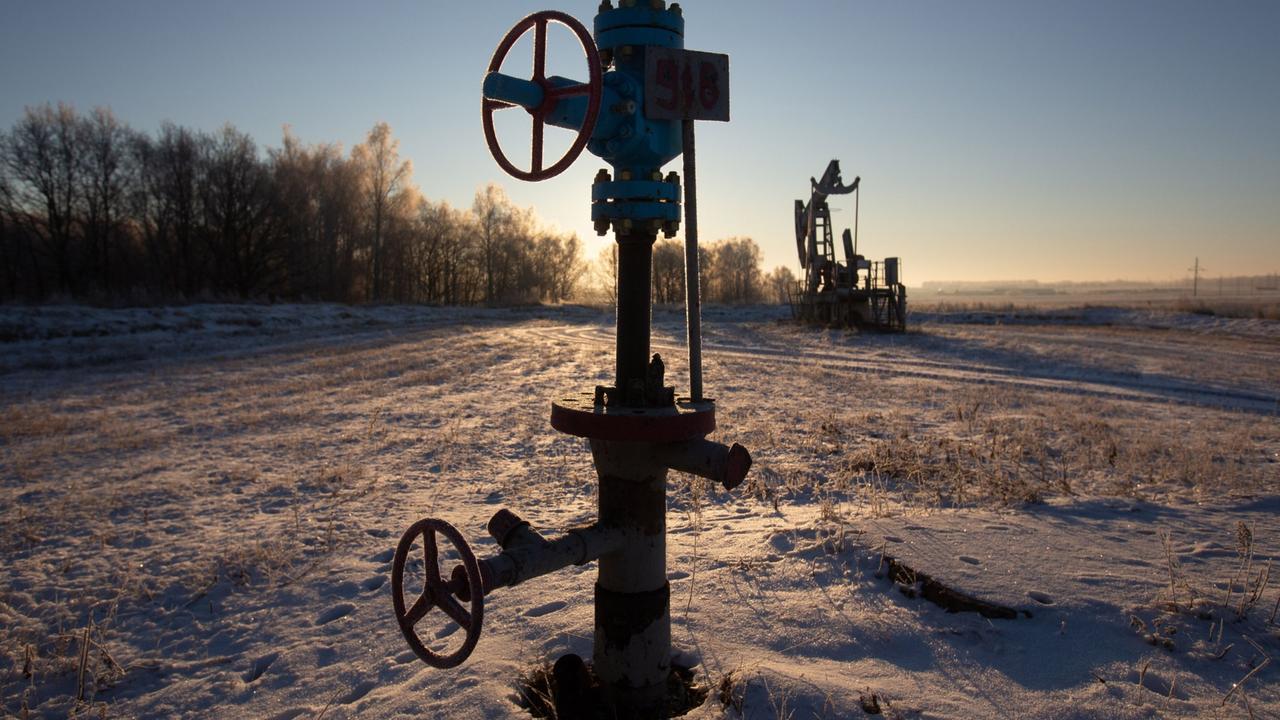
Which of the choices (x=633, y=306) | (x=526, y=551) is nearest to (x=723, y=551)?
(x=633, y=306)

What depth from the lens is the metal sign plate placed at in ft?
6.89

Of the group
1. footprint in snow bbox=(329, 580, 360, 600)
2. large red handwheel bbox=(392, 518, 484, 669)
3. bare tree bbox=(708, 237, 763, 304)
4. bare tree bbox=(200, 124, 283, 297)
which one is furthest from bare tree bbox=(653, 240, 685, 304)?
large red handwheel bbox=(392, 518, 484, 669)

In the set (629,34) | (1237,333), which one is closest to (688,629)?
(629,34)

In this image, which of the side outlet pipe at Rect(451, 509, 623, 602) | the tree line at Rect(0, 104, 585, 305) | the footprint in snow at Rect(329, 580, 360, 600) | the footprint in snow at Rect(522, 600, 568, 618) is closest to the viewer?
the side outlet pipe at Rect(451, 509, 623, 602)

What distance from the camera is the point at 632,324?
2.22m

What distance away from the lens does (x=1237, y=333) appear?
23.0 metres

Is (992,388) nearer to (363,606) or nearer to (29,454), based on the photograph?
(363,606)

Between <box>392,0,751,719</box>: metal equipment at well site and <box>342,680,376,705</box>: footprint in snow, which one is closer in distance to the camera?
<box>392,0,751,719</box>: metal equipment at well site

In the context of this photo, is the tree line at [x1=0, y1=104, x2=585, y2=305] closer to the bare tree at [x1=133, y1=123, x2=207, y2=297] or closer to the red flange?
the bare tree at [x1=133, y1=123, x2=207, y2=297]

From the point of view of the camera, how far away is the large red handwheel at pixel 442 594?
4.99 ft

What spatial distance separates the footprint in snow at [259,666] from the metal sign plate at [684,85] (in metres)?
2.50

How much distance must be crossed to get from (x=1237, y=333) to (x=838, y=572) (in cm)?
2740

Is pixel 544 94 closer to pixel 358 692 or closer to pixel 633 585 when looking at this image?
pixel 633 585

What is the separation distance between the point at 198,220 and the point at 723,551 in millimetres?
40617
